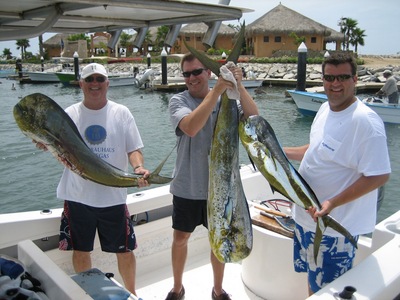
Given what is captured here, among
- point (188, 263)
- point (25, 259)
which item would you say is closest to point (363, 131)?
point (25, 259)

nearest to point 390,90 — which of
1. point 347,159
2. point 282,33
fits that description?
point 347,159

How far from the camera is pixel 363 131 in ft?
6.73

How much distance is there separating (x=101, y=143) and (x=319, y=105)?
52.8 feet

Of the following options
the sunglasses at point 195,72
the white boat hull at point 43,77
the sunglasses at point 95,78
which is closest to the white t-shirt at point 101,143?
the sunglasses at point 95,78

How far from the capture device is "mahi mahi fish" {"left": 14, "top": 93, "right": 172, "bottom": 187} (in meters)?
2.05

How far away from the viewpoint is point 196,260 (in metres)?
3.88

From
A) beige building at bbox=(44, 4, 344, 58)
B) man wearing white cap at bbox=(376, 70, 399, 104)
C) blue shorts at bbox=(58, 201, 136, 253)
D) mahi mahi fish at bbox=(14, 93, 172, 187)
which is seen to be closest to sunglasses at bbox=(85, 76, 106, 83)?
mahi mahi fish at bbox=(14, 93, 172, 187)

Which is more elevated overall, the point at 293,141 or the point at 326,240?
the point at 326,240

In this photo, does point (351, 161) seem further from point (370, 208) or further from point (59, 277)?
point (59, 277)

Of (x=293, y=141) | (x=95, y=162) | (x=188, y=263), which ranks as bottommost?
(x=293, y=141)

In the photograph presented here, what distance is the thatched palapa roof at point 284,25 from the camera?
4375 cm

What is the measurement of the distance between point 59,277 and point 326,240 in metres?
1.44

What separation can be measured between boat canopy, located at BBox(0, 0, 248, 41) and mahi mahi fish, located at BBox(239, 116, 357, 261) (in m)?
0.53

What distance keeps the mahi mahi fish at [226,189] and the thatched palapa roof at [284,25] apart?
43656mm
